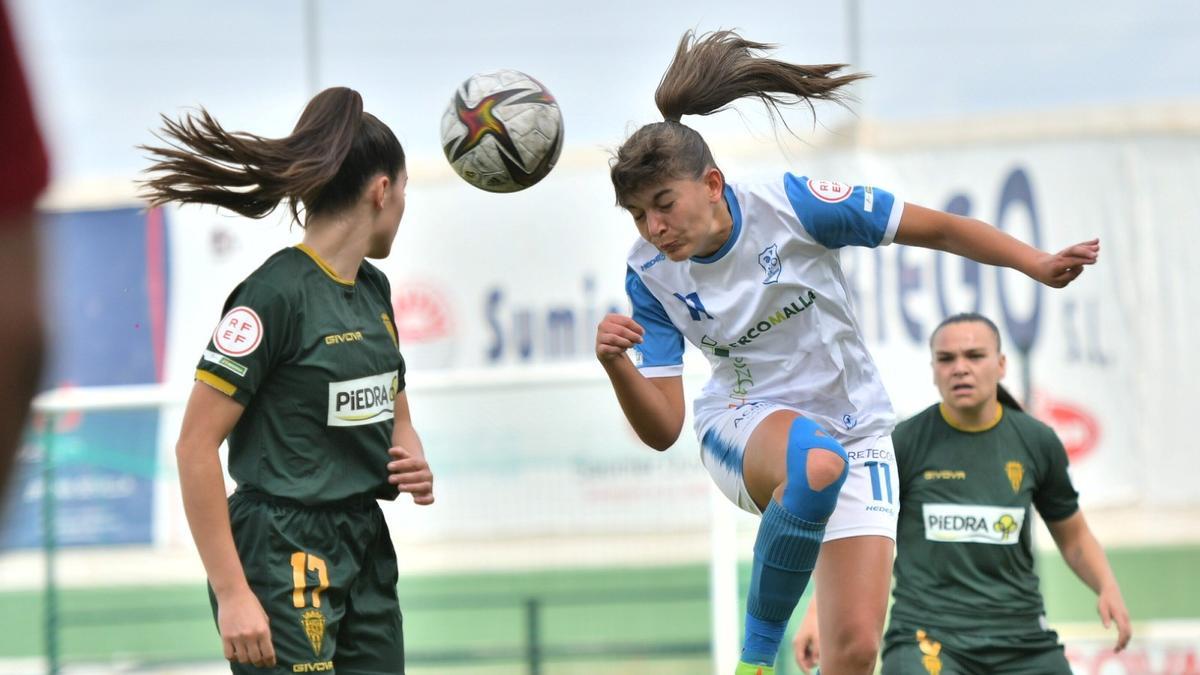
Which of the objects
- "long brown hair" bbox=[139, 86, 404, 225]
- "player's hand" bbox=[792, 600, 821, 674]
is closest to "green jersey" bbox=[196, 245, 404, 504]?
"long brown hair" bbox=[139, 86, 404, 225]

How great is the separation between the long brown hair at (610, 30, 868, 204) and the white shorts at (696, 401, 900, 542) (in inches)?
27.2

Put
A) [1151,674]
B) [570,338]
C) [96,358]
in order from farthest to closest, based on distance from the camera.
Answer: [570,338], [96,358], [1151,674]

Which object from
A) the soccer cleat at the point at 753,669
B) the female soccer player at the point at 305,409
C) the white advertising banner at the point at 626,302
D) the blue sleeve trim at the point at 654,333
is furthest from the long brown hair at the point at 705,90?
the white advertising banner at the point at 626,302

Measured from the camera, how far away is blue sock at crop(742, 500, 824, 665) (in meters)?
3.58

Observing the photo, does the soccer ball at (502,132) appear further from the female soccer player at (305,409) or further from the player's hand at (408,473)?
the player's hand at (408,473)

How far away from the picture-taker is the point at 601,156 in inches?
454

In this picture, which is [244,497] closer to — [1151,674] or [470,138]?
[470,138]

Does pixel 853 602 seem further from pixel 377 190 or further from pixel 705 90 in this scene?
pixel 377 190

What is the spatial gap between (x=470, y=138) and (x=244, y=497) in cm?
121

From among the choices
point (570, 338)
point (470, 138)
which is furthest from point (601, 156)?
point (470, 138)

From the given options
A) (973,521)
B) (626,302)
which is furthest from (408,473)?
(626,302)

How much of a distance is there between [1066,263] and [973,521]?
6.02 ft

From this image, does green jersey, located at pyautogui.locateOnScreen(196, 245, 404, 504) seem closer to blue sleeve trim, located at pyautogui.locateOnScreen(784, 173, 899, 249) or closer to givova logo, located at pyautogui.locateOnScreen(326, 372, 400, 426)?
givova logo, located at pyautogui.locateOnScreen(326, 372, 400, 426)

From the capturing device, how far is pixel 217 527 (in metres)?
3.06
